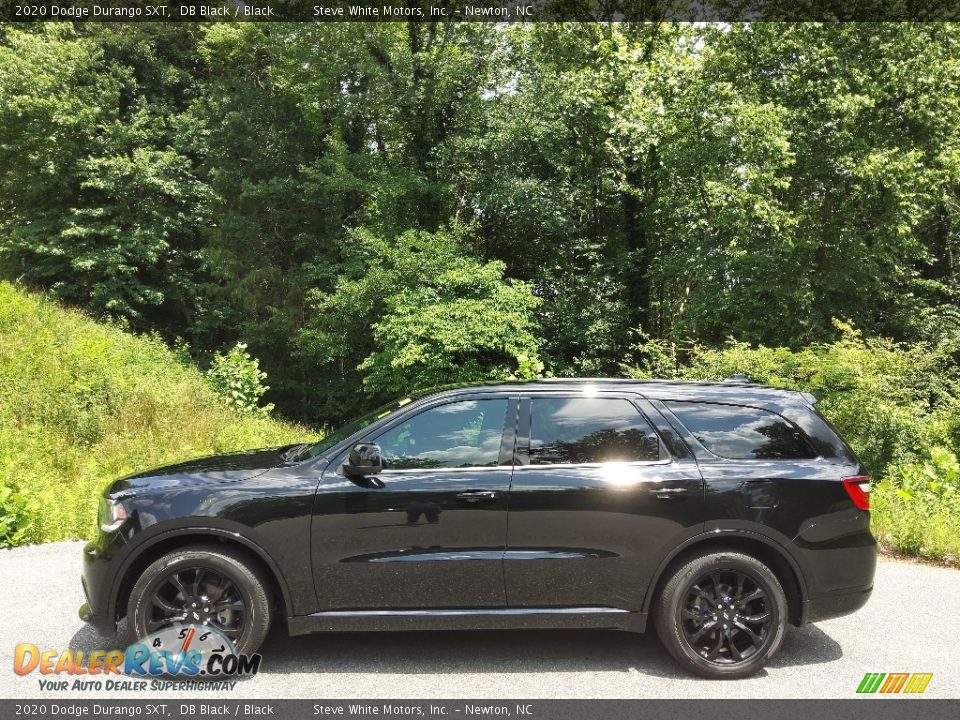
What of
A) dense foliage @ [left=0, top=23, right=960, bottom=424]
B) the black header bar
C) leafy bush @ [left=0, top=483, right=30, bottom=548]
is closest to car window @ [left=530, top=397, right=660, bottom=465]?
leafy bush @ [left=0, top=483, right=30, bottom=548]

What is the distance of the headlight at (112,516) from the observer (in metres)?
4.32

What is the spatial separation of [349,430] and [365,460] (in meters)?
0.56

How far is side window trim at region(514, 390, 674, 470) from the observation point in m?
4.48

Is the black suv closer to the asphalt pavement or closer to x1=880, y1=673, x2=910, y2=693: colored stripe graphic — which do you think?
the asphalt pavement

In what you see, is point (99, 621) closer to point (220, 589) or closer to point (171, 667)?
point (171, 667)

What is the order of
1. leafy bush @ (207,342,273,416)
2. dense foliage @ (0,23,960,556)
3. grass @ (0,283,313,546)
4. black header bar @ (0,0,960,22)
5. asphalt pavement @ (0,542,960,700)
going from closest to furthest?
asphalt pavement @ (0,542,960,700)
grass @ (0,283,313,546)
leafy bush @ (207,342,273,416)
dense foliage @ (0,23,960,556)
black header bar @ (0,0,960,22)

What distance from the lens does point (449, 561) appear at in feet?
14.1

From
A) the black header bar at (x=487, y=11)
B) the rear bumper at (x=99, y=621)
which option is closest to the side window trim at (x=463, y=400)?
the rear bumper at (x=99, y=621)

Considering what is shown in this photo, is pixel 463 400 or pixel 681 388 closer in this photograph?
pixel 463 400

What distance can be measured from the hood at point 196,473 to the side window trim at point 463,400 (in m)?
0.60

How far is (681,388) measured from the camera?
4.81 metres

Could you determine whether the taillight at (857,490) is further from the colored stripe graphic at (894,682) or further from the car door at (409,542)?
the car door at (409,542)

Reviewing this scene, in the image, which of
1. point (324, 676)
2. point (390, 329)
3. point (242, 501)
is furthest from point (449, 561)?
point (390, 329)

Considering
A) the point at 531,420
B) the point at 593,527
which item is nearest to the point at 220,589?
the point at 531,420
